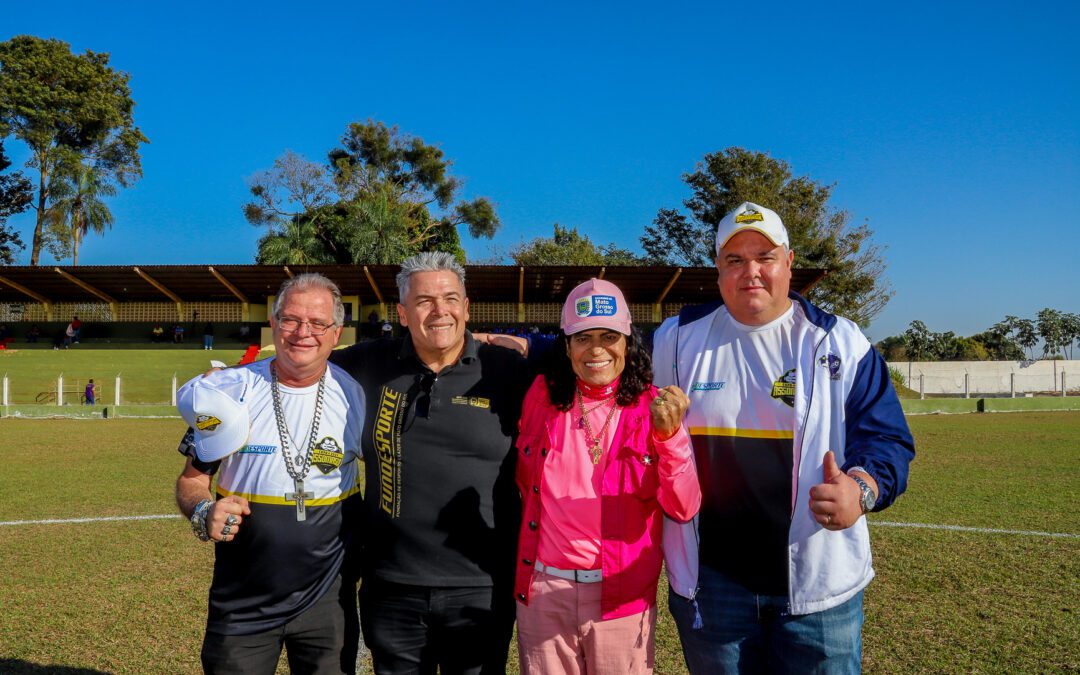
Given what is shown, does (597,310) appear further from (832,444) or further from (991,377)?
(991,377)

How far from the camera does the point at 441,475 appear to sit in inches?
112

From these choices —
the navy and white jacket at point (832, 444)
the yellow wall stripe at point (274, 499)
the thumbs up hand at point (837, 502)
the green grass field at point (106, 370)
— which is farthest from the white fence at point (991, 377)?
the yellow wall stripe at point (274, 499)

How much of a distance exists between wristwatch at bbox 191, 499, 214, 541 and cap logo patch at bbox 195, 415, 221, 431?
0.94ft

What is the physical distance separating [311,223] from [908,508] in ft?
130

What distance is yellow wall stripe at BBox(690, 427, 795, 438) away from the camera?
2516 mm

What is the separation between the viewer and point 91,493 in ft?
29.6

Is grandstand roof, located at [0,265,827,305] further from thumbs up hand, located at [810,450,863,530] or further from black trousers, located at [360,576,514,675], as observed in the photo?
thumbs up hand, located at [810,450,863,530]

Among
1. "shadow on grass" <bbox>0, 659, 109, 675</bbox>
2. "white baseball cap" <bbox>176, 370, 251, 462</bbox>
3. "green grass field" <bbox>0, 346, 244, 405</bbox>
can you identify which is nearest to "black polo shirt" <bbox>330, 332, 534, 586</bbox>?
"white baseball cap" <bbox>176, 370, 251, 462</bbox>

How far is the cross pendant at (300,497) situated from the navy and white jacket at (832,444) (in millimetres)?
1455

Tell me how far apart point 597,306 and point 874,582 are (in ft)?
13.6

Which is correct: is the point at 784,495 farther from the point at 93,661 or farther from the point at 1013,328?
the point at 1013,328

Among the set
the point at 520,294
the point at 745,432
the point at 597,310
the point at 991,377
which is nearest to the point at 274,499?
the point at 597,310

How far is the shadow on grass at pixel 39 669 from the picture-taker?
387 cm

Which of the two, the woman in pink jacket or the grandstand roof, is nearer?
the woman in pink jacket
